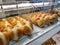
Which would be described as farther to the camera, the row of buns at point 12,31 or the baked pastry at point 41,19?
the baked pastry at point 41,19

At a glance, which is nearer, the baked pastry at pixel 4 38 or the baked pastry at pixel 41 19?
the baked pastry at pixel 4 38

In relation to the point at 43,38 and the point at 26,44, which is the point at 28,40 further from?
the point at 43,38

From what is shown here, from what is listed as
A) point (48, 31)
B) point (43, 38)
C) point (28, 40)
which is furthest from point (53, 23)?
point (28, 40)

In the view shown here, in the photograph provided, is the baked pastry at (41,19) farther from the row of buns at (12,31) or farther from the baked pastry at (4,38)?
the baked pastry at (4,38)

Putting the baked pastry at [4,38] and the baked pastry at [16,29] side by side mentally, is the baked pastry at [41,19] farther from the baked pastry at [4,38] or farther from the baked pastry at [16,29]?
the baked pastry at [4,38]

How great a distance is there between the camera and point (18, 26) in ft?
2.51

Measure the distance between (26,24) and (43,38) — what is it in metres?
0.16

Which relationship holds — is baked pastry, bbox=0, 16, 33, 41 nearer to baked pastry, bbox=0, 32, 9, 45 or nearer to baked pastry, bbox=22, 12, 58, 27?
baked pastry, bbox=0, 32, 9, 45

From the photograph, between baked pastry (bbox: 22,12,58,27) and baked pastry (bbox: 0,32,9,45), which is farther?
baked pastry (bbox: 22,12,58,27)

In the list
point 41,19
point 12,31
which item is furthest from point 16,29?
point 41,19

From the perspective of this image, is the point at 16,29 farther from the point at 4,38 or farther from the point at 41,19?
the point at 41,19

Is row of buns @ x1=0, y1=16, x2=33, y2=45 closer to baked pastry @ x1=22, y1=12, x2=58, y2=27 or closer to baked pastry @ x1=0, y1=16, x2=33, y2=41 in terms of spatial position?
baked pastry @ x1=0, y1=16, x2=33, y2=41

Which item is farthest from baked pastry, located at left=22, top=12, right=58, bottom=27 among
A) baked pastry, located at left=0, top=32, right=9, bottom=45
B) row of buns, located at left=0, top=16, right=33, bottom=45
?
baked pastry, located at left=0, top=32, right=9, bottom=45

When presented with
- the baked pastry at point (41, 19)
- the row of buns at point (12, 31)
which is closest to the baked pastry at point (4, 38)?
the row of buns at point (12, 31)
